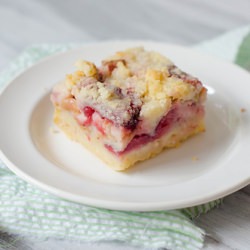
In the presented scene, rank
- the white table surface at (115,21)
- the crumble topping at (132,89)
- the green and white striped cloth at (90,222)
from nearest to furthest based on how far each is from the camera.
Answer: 1. the green and white striped cloth at (90,222)
2. the crumble topping at (132,89)
3. the white table surface at (115,21)

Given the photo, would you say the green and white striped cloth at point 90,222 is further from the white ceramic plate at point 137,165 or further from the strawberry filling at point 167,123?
the strawberry filling at point 167,123

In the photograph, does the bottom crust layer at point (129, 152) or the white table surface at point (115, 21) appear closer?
the bottom crust layer at point (129, 152)

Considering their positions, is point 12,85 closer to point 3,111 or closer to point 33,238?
point 3,111

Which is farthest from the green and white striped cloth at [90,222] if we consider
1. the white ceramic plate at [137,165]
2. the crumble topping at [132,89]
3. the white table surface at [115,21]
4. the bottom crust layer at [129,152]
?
the white table surface at [115,21]

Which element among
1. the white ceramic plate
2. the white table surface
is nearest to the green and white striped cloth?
the white ceramic plate

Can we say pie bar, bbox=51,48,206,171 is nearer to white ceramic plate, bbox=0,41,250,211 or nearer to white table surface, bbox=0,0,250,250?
white ceramic plate, bbox=0,41,250,211

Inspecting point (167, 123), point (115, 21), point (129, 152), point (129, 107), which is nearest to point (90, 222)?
point (129, 152)

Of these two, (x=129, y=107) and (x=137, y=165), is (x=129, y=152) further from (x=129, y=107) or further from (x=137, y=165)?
(x=129, y=107)
